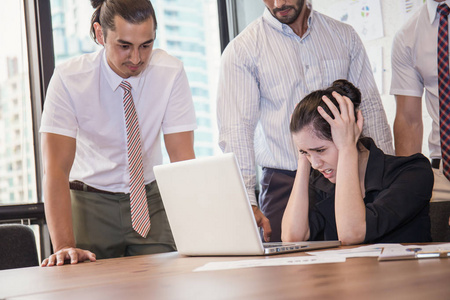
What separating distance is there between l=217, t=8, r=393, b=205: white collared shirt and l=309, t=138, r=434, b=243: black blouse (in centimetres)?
47

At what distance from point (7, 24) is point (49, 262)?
5.87 ft

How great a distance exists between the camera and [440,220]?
6.41 ft

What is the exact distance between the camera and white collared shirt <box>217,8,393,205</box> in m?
2.25

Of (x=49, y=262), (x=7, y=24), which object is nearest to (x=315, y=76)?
(x=49, y=262)

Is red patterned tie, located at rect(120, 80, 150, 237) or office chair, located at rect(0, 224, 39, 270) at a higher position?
red patterned tie, located at rect(120, 80, 150, 237)

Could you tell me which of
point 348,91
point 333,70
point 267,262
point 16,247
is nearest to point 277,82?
point 333,70

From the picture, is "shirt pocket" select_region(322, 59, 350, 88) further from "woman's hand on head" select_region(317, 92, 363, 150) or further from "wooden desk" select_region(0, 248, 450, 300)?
"wooden desk" select_region(0, 248, 450, 300)

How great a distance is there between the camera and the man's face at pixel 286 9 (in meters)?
2.22

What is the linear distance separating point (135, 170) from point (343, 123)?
0.73 m

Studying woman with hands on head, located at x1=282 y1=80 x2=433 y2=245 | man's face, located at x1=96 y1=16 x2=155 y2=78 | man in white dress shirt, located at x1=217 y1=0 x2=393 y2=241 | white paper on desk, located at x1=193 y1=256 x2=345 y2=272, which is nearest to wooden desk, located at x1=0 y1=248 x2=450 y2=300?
white paper on desk, located at x1=193 y1=256 x2=345 y2=272

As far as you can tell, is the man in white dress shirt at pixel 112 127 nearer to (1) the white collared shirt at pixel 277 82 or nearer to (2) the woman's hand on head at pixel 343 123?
(1) the white collared shirt at pixel 277 82

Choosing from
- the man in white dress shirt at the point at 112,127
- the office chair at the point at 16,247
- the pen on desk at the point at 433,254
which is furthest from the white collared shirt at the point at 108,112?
the pen on desk at the point at 433,254

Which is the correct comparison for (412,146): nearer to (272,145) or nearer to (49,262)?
(272,145)

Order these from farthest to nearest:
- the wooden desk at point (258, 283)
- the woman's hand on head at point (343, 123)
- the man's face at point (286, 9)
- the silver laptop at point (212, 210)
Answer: the man's face at point (286, 9), the woman's hand on head at point (343, 123), the silver laptop at point (212, 210), the wooden desk at point (258, 283)
